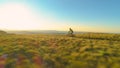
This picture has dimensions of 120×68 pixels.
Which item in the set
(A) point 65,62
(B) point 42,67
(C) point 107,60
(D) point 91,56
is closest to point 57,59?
(A) point 65,62

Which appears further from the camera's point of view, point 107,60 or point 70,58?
point 70,58

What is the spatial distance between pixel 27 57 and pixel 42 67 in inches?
171

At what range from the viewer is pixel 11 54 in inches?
1137

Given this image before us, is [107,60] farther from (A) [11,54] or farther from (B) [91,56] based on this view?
(A) [11,54]

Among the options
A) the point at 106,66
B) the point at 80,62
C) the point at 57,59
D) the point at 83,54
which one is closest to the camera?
the point at 106,66

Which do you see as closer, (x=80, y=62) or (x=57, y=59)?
(x=80, y=62)

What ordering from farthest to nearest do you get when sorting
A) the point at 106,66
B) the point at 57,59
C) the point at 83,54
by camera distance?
1. the point at 83,54
2. the point at 57,59
3. the point at 106,66

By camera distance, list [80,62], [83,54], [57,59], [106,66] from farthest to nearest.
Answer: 1. [83,54]
2. [57,59]
3. [80,62]
4. [106,66]

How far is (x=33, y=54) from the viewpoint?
29.6 meters

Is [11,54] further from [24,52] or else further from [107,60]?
[107,60]

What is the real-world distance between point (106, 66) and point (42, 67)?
8.36 meters

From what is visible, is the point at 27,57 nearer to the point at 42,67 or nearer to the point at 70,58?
the point at 42,67

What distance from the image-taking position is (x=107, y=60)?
25.7 metres

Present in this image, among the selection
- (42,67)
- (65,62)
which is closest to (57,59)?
(65,62)
